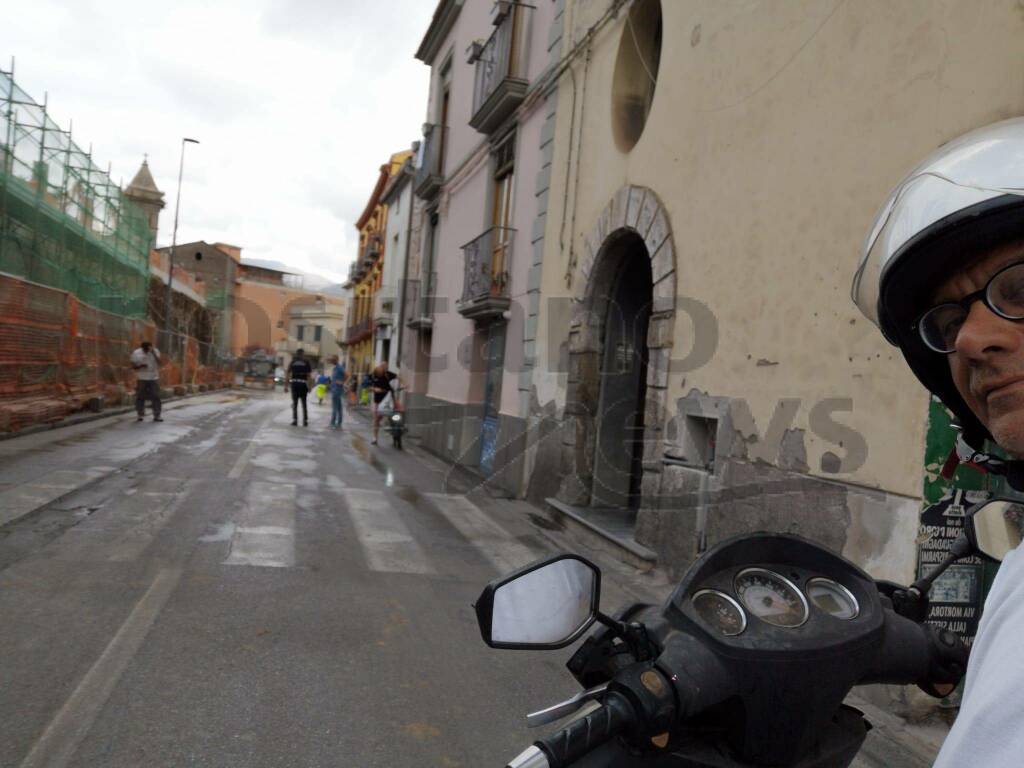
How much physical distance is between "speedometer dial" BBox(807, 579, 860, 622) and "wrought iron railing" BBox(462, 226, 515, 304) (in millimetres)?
10109

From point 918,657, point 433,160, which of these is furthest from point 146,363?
point 918,657

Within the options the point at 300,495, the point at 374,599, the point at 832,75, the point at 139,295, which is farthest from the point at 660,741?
the point at 139,295

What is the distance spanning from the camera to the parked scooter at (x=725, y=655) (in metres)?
1.19

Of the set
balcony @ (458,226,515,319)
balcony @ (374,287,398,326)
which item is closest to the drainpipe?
balcony @ (374,287,398,326)

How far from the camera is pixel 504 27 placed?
11.8 metres

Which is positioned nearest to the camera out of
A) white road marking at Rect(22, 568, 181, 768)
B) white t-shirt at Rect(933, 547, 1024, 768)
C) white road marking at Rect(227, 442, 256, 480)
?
white t-shirt at Rect(933, 547, 1024, 768)

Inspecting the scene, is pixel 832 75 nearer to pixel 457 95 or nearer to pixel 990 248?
pixel 990 248

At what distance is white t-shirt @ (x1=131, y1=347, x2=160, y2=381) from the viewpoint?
46.5ft

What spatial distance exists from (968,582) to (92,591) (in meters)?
4.78

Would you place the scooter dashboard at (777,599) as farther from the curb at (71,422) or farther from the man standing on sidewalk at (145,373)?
the man standing on sidewalk at (145,373)

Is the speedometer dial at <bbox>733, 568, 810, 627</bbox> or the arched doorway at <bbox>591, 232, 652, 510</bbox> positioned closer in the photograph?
the speedometer dial at <bbox>733, 568, 810, 627</bbox>

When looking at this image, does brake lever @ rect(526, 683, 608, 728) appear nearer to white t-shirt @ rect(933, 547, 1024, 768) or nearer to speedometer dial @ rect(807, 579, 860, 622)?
speedometer dial @ rect(807, 579, 860, 622)

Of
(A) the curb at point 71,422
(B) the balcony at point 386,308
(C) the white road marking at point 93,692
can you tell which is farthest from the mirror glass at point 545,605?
(B) the balcony at point 386,308

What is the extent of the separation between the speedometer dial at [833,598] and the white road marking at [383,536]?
4.43 metres
